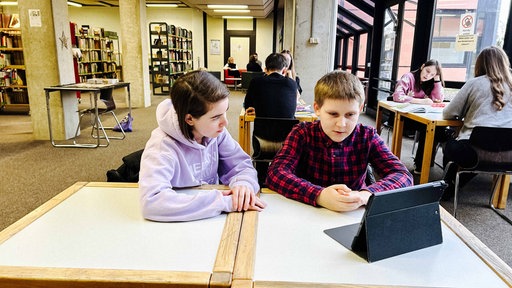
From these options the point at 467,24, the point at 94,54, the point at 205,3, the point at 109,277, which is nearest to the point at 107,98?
the point at 109,277

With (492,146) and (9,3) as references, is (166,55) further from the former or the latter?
(492,146)

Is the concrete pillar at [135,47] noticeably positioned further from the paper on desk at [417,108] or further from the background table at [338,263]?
the background table at [338,263]

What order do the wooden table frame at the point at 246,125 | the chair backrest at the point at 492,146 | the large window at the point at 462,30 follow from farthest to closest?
the large window at the point at 462,30, the wooden table frame at the point at 246,125, the chair backrest at the point at 492,146

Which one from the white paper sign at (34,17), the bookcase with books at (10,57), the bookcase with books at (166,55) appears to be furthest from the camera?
the bookcase with books at (166,55)

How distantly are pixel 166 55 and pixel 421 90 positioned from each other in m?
8.19

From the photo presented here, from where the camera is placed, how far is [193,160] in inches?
55.3

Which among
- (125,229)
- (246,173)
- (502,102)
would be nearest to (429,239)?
(246,173)

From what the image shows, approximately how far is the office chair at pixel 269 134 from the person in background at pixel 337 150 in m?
A: 1.26

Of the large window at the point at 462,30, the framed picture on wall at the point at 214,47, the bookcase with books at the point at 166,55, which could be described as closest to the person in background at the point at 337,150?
the large window at the point at 462,30

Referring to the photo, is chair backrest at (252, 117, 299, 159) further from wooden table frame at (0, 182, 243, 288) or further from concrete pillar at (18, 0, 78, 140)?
concrete pillar at (18, 0, 78, 140)

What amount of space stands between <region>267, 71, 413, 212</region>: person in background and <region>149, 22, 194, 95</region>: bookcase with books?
29.0ft

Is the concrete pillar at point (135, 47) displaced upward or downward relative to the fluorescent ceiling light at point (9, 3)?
downward

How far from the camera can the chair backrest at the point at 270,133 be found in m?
2.78

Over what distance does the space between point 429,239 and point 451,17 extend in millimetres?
5019
